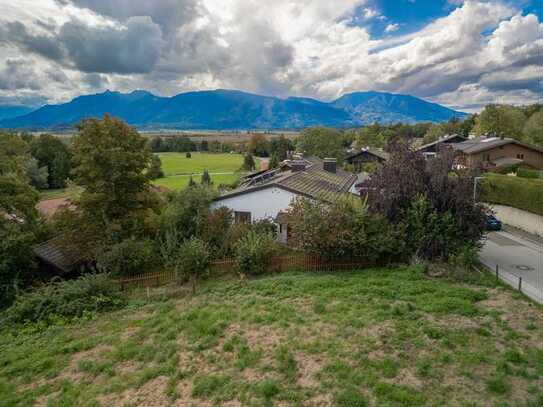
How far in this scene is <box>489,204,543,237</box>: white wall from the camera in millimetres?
22578

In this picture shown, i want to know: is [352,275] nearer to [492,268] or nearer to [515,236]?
[492,268]

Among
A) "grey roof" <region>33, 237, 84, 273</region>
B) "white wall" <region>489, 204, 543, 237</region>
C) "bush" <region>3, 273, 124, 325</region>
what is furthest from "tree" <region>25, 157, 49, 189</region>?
"white wall" <region>489, 204, 543, 237</region>

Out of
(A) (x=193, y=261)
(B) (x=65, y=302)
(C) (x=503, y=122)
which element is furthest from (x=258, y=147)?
(B) (x=65, y=302)

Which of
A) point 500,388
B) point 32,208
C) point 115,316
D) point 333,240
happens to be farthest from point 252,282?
point 32,208

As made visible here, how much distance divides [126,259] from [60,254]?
516cm

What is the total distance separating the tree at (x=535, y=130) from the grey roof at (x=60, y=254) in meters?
70.8

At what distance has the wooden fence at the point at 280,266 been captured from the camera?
50.8ft

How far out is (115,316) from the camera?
1180 cm

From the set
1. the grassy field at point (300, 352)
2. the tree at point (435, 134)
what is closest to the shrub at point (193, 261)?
the grassy field at point (300, 352)

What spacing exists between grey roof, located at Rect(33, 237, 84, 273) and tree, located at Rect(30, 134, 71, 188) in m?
56.6

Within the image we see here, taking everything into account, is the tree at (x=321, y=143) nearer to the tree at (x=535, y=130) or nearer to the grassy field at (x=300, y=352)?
the tree at (x=535, y=130)

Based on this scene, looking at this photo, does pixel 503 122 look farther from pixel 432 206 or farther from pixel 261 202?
pixel 261 202

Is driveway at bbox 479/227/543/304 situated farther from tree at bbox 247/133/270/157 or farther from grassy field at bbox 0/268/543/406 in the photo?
tree at bbox 247/133/270/157

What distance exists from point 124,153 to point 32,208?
6173mm
